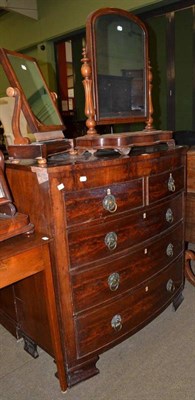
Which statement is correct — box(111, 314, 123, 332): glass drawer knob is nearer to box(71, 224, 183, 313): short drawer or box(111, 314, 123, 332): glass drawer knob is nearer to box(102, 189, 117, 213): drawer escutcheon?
box(71, 224, 183, 313): short drawer

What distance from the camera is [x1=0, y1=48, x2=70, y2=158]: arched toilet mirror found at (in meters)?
→ 1.42

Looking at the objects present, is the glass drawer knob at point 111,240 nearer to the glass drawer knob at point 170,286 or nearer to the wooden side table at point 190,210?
the glass drawer knob at point 170,286

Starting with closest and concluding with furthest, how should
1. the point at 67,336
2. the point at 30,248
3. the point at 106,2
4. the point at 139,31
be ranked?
the point at 30,248
the point at 67,336
the point at 139,31
the point at 106,2

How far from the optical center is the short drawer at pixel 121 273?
1347 millimetres

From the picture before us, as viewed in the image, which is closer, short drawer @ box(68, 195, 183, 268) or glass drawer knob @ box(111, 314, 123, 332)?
short drawer @ box(68, 195, 183, 268)

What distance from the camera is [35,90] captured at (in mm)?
1675

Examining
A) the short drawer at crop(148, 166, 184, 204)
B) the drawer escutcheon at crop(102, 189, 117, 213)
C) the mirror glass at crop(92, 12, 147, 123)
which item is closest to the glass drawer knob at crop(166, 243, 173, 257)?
the short drawer at crop(148, 166, 184, 204)

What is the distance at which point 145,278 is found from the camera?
162 centimetres

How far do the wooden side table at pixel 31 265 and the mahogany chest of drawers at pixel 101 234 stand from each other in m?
0.03

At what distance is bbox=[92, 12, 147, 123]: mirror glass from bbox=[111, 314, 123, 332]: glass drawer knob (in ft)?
3.21

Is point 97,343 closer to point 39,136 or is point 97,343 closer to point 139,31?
point 39,136

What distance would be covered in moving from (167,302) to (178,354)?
29cm

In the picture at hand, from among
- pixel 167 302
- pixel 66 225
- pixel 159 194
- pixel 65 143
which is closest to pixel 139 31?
pixel 65 143

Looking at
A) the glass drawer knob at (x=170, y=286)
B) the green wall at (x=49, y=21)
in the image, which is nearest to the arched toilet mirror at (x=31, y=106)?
the glass drawer knob at (x=170, y=286)
